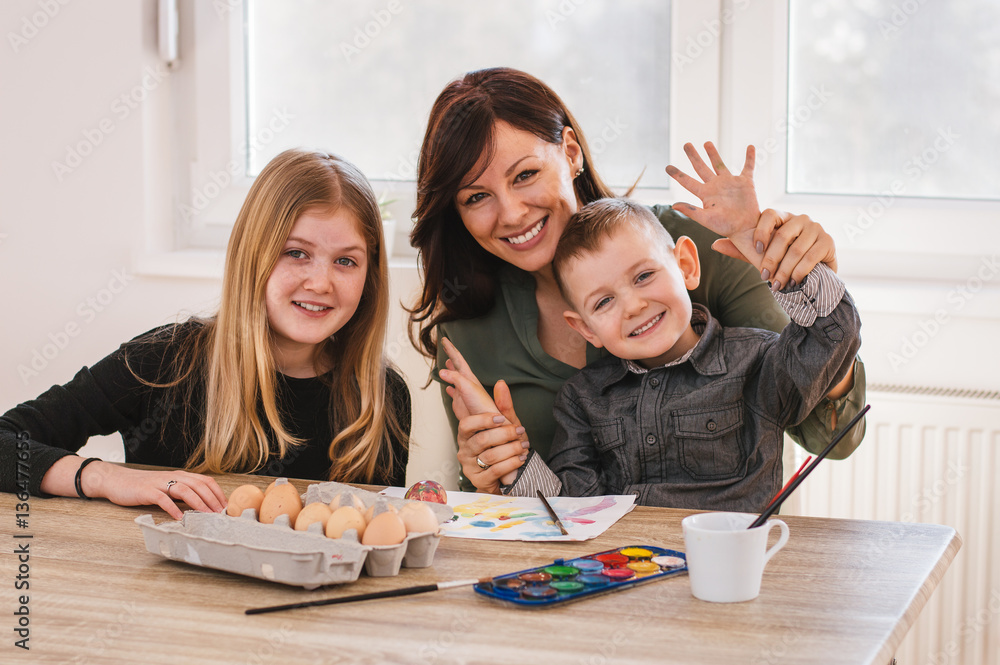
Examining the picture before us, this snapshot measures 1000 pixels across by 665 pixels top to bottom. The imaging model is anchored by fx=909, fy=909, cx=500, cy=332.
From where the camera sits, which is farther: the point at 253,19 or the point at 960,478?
the point at 253,19

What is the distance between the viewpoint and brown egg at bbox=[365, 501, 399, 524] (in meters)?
0.90

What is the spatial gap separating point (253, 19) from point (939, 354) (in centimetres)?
191

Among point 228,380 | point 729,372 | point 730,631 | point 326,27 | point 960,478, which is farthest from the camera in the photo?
point 326,27

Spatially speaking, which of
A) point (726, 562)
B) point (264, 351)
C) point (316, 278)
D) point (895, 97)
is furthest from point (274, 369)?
point (895, 97)

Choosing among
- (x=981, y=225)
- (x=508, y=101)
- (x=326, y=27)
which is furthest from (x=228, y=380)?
(x=981, y=225)

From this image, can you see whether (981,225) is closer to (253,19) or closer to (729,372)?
(729,372)

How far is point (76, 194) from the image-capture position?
2361mm

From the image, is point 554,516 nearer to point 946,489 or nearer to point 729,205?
point 729,205

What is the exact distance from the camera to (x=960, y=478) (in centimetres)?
187

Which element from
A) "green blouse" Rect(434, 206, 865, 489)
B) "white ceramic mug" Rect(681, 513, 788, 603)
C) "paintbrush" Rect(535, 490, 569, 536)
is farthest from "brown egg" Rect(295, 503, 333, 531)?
"green blouse" Rect(434, 206, 865, 489)

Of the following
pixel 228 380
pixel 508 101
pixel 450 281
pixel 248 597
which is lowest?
pixel 248 597

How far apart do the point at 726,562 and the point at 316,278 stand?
876 millimetres

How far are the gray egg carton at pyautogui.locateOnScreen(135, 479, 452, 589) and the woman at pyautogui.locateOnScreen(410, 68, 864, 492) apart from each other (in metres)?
0.48

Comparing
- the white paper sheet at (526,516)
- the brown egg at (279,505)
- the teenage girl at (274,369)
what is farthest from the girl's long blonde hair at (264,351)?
the brown egg at (279,505)
